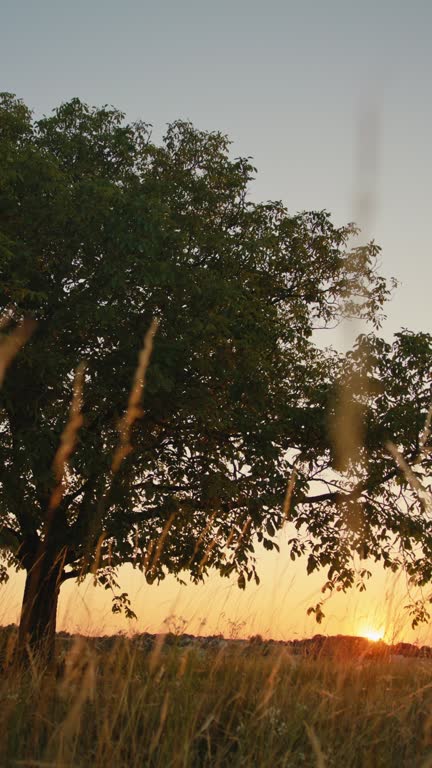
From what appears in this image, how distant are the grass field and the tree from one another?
6.90 m

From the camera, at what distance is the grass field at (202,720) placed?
5324 millimetres

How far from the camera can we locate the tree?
14.6 metres

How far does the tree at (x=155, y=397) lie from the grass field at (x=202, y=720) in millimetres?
6898

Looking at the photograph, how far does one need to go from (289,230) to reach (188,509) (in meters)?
6.98

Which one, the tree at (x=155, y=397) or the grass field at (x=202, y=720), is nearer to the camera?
the grass field at (x=202, y=720)

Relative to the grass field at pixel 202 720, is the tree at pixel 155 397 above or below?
above

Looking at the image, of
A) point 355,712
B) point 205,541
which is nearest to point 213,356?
point 205,541

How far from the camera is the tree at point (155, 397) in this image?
14641mm

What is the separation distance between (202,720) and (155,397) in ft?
31.3

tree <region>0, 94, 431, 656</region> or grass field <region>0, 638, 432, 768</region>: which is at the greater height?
tree <region>0, 94, 431, 656</region>

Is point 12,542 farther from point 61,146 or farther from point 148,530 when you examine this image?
point 61,146

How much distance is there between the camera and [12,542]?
14.0m

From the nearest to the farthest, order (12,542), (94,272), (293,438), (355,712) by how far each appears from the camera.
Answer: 1. (355,712)
2. (12,542)
3. (94,272)
4. (293,438)

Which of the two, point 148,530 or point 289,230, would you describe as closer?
point 148,530
